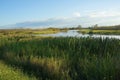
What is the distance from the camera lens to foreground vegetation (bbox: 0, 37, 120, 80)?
35.9ft

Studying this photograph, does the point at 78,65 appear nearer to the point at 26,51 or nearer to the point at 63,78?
the point at 63,78

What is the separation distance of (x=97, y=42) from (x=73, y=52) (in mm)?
2456

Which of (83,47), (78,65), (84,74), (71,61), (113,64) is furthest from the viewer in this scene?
(83,47)

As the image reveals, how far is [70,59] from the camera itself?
14.1m

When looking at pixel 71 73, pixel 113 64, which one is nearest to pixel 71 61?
pixel 71 73

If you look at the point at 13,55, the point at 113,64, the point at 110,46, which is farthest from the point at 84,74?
the point at 13,55

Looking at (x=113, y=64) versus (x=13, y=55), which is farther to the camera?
(x=13, y=55)

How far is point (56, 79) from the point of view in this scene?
1166 cm

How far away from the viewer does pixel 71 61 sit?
1351 centimetres

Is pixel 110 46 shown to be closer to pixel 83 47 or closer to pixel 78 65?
pixel 83 47

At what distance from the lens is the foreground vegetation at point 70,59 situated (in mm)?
10930

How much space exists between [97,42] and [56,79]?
645 cm

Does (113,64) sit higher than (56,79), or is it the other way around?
(113,64)

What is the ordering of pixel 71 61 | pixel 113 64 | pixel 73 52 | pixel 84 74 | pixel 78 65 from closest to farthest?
pixel 113 64 < pixel 84 74 < pixel 78 65 < pixel 71 61 < pixel 73 52
